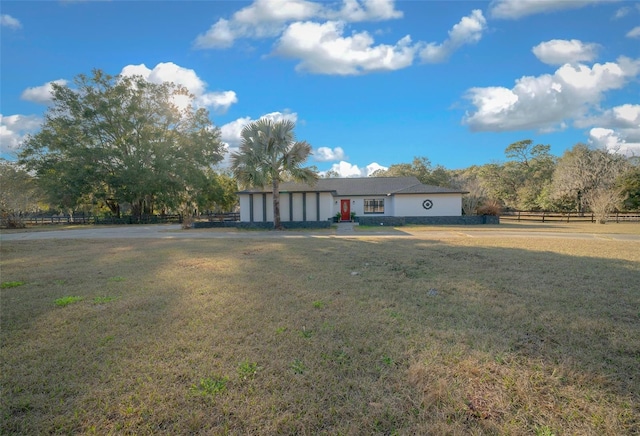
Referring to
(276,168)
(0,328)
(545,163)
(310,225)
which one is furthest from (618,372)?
(545,163)

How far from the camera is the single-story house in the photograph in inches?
907

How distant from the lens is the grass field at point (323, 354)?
90.3 inches

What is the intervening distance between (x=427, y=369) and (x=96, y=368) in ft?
10.3

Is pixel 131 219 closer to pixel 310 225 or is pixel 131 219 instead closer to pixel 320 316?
pixel 310 225

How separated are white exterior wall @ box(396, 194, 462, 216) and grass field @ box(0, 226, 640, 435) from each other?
18.8m

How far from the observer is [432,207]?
2488cm

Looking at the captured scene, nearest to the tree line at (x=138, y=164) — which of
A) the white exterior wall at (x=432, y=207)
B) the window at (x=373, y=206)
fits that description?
the white exterior wall at (x=432, y=207)

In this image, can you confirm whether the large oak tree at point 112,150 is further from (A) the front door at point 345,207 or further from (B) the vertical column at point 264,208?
(A) the front door at point 345,207

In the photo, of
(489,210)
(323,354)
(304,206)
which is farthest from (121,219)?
(323,354)

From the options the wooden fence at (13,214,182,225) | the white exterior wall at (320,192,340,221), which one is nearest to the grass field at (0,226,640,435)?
the white exterior wall at (320,192,340,221)

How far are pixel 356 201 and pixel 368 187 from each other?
7.56 feet

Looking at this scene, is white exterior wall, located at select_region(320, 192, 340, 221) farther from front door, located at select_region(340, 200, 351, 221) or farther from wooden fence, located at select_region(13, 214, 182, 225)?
wooden fence, located at select_region(13, 214, 182, 225)

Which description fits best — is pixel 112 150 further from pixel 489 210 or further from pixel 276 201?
pixel 489 210

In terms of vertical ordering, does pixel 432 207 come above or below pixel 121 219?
above
